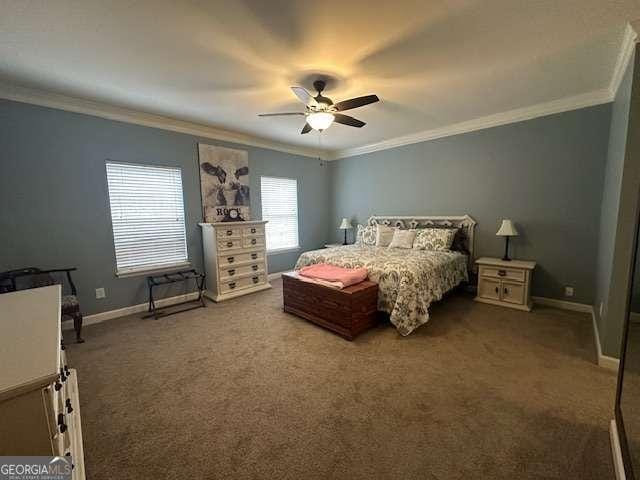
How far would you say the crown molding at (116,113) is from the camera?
2.72 m

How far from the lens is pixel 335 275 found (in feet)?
10.0

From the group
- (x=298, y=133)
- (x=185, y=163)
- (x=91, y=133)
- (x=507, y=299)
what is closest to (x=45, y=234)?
(x=91, y=133)

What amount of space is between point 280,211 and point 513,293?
396 centimetres

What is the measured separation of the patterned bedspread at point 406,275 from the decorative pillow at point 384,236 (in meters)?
0.65

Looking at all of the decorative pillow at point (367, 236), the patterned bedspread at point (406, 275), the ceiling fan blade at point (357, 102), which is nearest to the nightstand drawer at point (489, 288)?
the patterned bedspread at point (406, 275)

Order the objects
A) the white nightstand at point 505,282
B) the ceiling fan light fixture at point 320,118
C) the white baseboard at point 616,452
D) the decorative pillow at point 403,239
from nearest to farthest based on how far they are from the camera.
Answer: the white baseboard at point 616,452 < the ceiling fan light fixture at point 320,118 < the white nightstand at point 505,282 < the decorative pillow at point 403,239

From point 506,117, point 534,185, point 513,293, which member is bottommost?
point 513,293

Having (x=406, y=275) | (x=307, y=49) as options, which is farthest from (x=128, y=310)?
(x=307, y=49)

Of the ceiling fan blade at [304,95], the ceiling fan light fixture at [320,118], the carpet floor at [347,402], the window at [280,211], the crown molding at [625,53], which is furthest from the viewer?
the window at [280,211]

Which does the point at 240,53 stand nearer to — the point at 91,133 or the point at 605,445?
the point at 91,133

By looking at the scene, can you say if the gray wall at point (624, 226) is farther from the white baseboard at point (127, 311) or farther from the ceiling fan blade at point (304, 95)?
the white baseboard at point (127, 311)

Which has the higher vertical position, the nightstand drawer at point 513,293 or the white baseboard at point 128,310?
the nightstand drawer at point 513,293

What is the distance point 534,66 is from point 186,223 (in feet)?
14.7

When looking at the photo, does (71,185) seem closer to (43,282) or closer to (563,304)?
(43,282)
